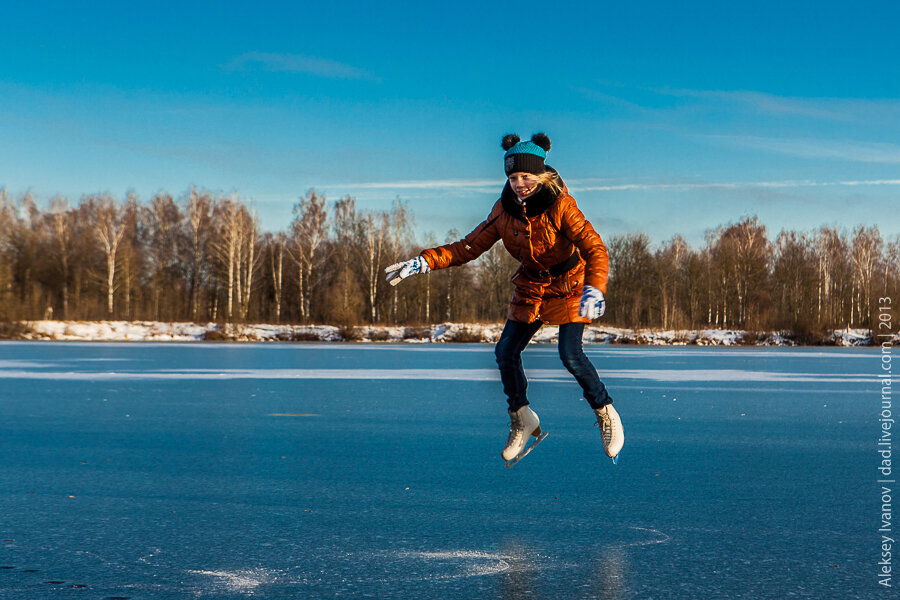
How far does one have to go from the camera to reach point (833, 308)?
55.3m

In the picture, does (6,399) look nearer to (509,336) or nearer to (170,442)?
(170,442)

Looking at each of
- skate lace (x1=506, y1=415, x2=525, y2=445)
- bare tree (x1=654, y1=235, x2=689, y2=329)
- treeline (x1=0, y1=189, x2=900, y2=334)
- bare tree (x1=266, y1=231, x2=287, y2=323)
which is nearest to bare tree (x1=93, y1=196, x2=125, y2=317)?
treeline (x1=0, y1=189, x2=900, y2=334)

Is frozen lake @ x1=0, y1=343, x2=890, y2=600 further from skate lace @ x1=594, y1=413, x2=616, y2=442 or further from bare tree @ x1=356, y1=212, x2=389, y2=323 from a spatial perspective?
bare tree @ x1=356, y1=212, x2=389, y2=323

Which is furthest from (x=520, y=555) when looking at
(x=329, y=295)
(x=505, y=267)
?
(x=505, y=267)

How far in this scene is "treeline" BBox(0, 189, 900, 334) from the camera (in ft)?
170

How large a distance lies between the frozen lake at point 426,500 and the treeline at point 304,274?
3949cm

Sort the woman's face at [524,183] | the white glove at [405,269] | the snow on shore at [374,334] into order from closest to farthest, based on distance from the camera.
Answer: the white glove at [405,269], the woman's face at [524,183], the snow on shore at [374,334]

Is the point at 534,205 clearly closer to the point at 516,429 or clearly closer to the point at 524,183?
the point at 524,183

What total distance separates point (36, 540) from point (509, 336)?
2.51m

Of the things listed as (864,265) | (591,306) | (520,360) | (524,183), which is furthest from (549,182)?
(864,265)

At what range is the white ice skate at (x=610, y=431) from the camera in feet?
Result: 15.5

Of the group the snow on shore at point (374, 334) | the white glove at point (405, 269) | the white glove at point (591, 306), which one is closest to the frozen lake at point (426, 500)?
the white glove at point (591, 306)

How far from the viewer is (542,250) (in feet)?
15.3

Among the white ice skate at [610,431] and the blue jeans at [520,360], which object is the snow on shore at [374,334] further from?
the white ice skate at [610,431]
